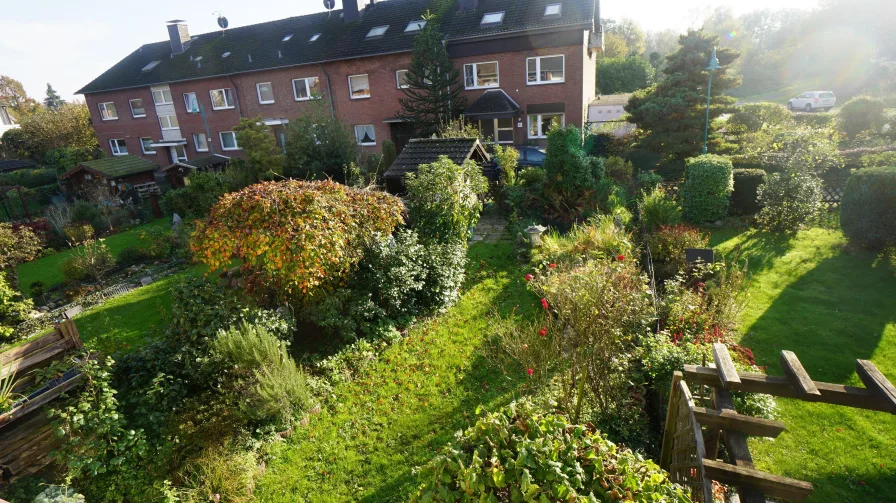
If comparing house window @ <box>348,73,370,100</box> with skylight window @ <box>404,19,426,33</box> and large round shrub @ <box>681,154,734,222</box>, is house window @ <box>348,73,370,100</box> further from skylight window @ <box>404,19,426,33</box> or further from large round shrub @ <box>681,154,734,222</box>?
large round shrub @ <box>681,154,734,222</box>

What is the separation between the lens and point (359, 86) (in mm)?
26031

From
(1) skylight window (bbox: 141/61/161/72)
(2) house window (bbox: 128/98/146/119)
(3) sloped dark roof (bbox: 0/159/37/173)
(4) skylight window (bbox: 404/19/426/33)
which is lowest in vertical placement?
(3) sloped dark roof (bbox: 0/159/37/173)

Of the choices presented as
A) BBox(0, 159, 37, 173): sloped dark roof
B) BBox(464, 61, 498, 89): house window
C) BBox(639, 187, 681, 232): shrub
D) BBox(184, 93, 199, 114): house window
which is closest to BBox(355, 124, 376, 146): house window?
BBox(464, 61, 498, 89): house window

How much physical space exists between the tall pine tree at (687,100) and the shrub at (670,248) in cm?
1135

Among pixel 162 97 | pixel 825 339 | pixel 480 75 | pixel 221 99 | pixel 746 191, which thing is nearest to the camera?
pixel 825 339

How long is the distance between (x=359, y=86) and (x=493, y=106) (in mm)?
8851

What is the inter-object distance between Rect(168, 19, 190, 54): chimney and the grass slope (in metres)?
34.9

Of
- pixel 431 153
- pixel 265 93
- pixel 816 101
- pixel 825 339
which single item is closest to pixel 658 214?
pixel 825 339

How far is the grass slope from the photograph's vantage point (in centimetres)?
474

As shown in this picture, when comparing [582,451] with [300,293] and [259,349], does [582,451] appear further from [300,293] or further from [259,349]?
[300,293]

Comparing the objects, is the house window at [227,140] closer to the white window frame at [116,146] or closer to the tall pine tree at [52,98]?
the white window frame at [116,146]

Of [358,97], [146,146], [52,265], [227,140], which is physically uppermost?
[358,97]

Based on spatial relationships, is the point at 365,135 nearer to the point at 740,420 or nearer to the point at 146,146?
the point at 146,146

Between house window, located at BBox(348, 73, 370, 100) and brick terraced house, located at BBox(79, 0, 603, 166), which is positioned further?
house window, located at BBox(348, 73, 370, 100)
